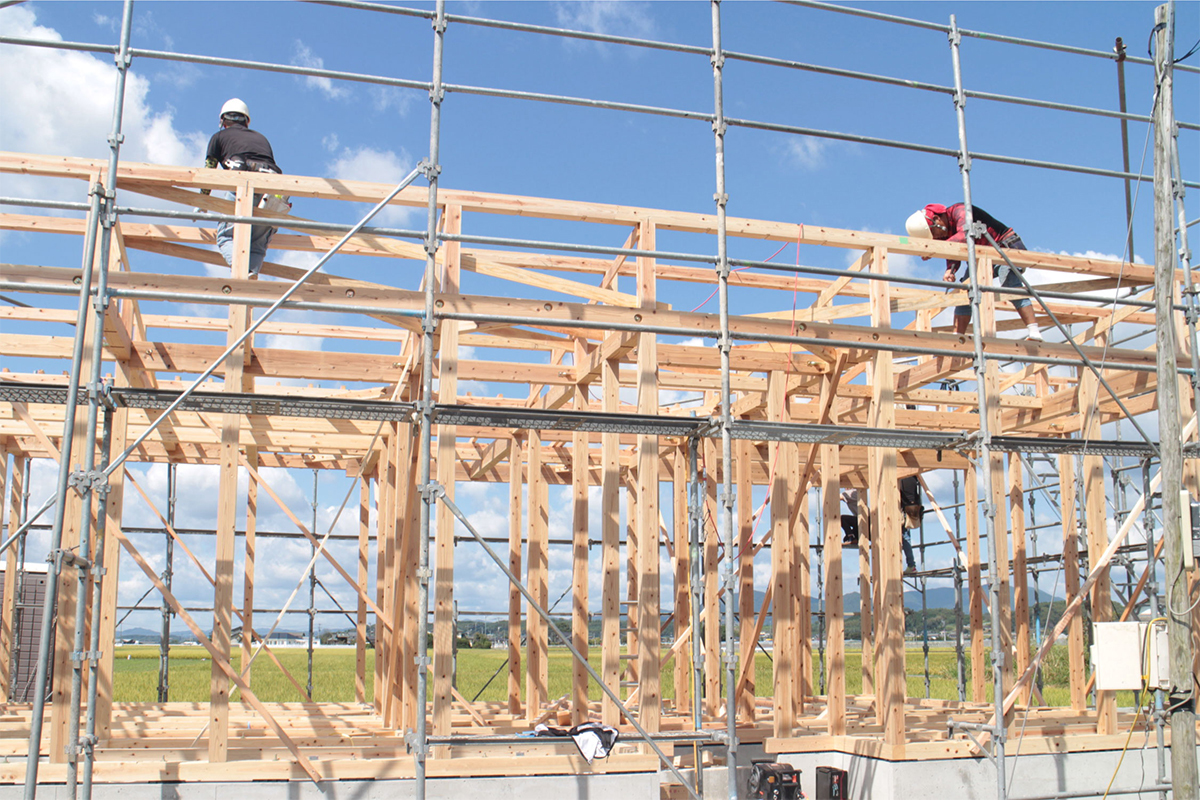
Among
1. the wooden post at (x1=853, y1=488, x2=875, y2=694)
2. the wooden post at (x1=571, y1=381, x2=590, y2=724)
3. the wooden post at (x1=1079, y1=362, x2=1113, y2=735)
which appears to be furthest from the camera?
the wooden post at (x1=853, y1=488, x2=875, y2=694)

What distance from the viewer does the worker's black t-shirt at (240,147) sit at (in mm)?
8828

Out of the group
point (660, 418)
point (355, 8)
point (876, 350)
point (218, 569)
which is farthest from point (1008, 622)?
point (355, 8)

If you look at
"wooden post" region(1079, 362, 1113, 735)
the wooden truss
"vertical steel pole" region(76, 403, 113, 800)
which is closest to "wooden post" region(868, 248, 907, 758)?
the wooden truss

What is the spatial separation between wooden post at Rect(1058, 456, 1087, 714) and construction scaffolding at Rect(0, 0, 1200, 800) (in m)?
0.04

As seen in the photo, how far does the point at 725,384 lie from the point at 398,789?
149 inches

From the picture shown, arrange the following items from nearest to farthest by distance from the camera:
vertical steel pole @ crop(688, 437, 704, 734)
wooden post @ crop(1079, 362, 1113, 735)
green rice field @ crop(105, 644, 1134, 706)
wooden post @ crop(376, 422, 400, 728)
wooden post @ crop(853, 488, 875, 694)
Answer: vertical steel pole @ crop(688, 437, 704, 734), wooden post @ crop(1079, 362, 1113, 735), wooden post @ crop(376, 422, 400, 728), wooden post @ crop(853, 488, 875, 694), green rice field @ crop(105, 644, 1134, 706)

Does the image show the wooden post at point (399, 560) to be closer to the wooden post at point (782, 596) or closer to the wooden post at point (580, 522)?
the wooden post at point (580, 522)

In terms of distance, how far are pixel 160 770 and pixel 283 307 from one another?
10.7 feet

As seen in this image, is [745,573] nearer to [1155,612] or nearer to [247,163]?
[1155,612]

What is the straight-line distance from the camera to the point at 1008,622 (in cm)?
1038

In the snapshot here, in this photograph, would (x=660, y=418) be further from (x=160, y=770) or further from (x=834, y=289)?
(x=160, y=770)

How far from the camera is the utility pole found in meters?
7.50

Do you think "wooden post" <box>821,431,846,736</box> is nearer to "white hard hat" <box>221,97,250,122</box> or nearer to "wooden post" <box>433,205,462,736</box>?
"wooden post" <box>433,205,462,736</box>

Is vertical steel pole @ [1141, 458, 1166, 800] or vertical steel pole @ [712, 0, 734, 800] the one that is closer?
vertical steel pole @ [712, 0, 734, 800]
